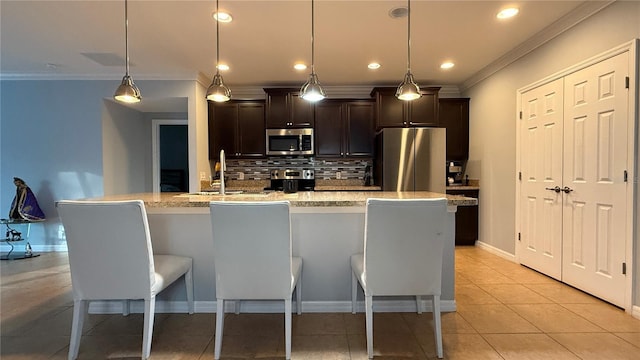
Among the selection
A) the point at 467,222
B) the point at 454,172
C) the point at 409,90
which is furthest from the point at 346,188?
the point at 409,90

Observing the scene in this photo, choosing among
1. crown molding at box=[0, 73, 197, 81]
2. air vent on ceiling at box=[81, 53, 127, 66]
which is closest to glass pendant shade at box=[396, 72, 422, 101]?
crown molding at box=[0, 73, 197, 81]

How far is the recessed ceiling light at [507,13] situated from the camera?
2668 mm

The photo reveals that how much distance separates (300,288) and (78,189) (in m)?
3.87

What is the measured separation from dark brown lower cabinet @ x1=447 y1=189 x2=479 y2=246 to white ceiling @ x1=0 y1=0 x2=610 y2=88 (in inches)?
64.9

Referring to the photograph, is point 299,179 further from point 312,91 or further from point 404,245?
point 404,245

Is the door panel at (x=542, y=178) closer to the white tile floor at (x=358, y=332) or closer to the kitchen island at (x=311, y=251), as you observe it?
the white tile floor at (x=358, y=332)

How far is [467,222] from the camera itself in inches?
179

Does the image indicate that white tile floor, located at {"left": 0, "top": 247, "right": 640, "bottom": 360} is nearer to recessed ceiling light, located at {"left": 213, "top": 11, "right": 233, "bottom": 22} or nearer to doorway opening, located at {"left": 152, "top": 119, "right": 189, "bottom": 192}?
recessed ceiling light, located at {"left": 213, "top": 11, "right": 233, "bottom": 22}

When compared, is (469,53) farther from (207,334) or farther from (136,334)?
(136,334)

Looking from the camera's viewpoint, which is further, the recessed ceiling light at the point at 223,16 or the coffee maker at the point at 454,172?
the coffee maker at the point at 454,172

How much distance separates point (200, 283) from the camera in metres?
2.39

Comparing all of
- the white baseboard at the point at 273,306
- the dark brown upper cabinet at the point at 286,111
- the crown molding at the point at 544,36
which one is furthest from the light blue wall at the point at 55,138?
the crown molding at the point at 544,36

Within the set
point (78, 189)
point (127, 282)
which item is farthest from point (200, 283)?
point (78, 189)

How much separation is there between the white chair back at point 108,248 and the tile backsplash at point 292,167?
3.40 meters
